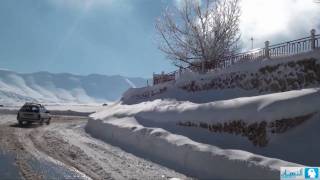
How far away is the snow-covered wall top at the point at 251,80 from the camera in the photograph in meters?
17.1

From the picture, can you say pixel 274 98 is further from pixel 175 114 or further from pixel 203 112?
pixel 175 114

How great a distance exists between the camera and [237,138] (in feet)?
48.7

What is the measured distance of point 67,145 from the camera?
19.9 metres

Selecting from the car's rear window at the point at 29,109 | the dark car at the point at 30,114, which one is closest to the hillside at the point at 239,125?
the dark car at the point at 30,114

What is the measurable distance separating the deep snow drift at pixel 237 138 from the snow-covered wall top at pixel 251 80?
2647 millimetres

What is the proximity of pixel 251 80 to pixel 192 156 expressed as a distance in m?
7.43

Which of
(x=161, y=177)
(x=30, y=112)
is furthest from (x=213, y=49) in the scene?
(x=161, y=177)

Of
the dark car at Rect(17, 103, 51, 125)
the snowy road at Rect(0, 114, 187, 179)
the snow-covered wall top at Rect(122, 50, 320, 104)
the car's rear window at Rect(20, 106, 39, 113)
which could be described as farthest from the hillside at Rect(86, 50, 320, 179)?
the car's rear window at Rect(20, 106, 39, 113)

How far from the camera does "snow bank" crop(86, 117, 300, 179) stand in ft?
35.8

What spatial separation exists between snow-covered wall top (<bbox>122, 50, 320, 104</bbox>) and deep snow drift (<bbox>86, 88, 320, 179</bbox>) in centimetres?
265

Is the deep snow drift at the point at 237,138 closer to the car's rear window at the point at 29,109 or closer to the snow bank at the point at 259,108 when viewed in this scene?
the snow bank at the point at 259,108

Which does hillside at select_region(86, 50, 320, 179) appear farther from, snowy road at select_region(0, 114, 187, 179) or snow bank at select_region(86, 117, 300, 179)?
snowy road at select_region(0, 114, 187, 179)

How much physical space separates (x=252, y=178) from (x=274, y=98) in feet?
13.5

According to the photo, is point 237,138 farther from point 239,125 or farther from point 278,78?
point 278,78
